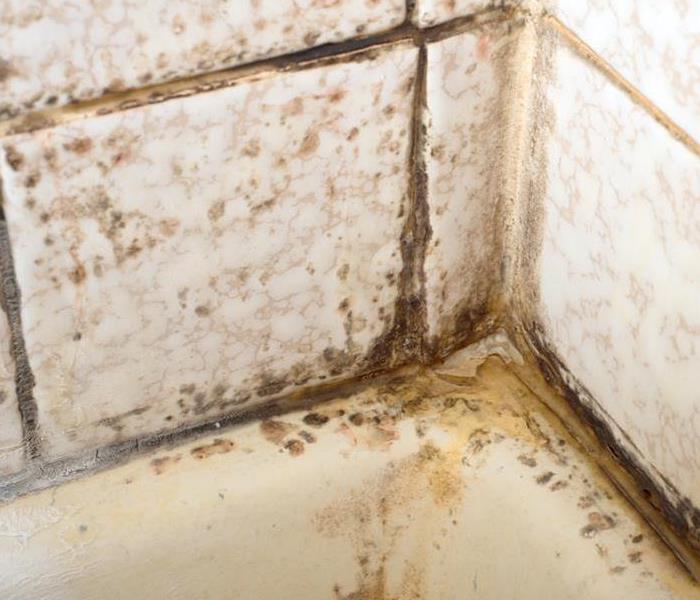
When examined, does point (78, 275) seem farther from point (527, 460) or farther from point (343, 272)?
point (527, 460)

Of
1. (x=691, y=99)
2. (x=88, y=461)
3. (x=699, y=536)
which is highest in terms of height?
(x=88, y=461)

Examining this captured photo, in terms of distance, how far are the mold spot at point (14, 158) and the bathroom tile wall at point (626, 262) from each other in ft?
0.97

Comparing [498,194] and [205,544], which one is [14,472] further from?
[498,194]

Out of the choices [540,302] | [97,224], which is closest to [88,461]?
[97,224]

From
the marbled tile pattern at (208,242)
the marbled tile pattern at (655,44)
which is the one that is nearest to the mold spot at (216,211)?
the marbled tile pattern at (208,242)

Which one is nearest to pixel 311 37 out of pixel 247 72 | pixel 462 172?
pixel 247 72

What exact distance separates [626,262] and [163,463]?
0.30 meters

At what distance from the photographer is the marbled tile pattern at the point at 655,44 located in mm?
570

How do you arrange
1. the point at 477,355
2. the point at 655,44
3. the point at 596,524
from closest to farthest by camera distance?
the point at 655,44 < the point at 596,524 < the point at 477,355

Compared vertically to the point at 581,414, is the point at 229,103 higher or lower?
higher

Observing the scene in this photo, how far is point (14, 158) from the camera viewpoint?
61 cm

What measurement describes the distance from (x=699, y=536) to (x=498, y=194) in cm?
24

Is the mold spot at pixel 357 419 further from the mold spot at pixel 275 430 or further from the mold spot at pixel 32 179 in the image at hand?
the mold spot at pixel 32 179

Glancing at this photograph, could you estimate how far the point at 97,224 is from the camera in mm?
647
